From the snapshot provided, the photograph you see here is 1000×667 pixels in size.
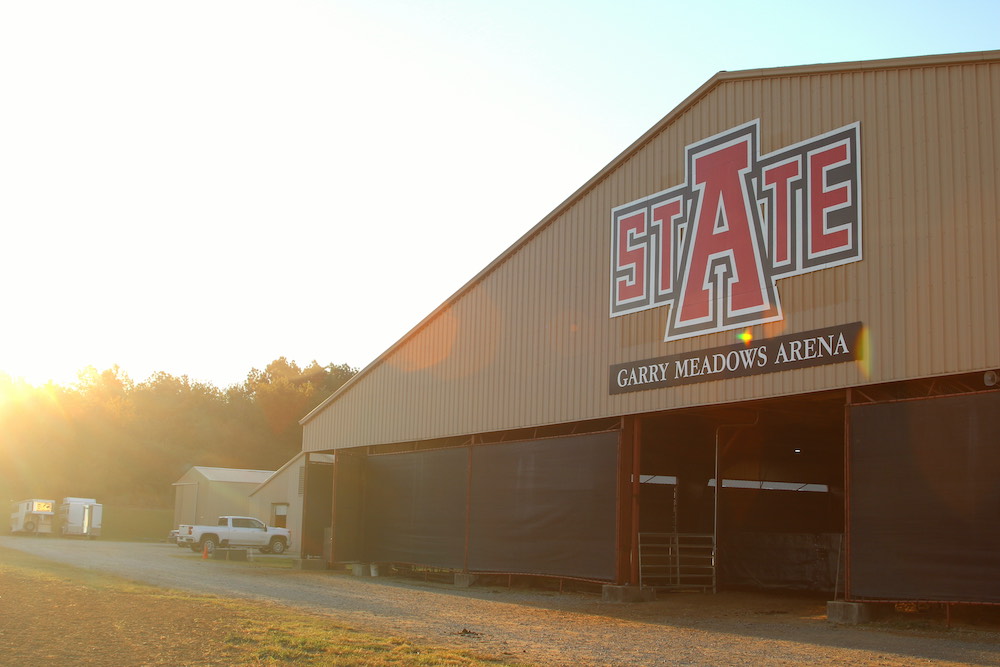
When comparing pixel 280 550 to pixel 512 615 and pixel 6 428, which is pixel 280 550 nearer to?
pixel 512 615

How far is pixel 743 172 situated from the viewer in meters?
17.0

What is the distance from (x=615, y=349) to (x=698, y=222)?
10.1ft

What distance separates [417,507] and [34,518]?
105 ft

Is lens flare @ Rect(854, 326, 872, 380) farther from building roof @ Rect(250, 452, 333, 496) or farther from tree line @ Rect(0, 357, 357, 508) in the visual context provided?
tree line @ Rect(0, 357, 357, 508)

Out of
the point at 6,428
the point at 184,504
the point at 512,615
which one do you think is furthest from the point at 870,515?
the point at 6,428

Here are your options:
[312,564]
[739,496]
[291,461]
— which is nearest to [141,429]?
[291,461]

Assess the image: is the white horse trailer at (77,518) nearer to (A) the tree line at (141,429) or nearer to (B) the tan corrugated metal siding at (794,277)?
(A) the tree line at (141,429)

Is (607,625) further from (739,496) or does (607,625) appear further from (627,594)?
(739,496)

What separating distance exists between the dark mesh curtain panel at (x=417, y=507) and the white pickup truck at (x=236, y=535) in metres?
13.6

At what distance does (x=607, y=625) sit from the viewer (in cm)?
1509

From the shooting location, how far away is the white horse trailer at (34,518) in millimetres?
49438

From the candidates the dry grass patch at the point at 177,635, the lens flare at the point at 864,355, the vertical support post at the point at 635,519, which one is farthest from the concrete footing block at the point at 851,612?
the dry grass patch at the point at 177,635

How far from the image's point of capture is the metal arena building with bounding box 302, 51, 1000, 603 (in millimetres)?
13547

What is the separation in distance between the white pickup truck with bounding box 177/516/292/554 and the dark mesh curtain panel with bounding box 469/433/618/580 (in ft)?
64.5
